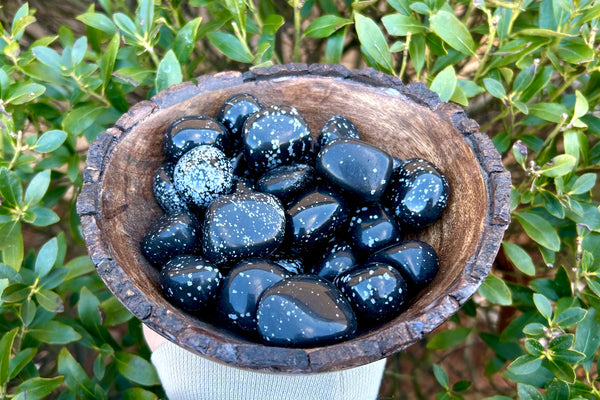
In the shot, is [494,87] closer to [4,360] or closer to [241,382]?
[241,382]

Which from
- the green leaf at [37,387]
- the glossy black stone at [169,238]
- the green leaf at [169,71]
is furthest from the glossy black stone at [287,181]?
the green leaf at [37,387]

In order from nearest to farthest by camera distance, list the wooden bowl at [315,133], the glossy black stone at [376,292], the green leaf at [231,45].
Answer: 1. the wooden bowl at [315,133]
2. the glossy black stone at [376,292]
3. the green leaf at [231,45]

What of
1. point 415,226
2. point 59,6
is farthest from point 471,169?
point 59,6

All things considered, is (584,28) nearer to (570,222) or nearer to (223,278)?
(570,222)

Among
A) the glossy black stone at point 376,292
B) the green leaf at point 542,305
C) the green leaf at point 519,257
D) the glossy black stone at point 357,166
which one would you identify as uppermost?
the glossy black stone at point 357,166

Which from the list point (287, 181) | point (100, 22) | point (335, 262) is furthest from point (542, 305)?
point (100, 22)

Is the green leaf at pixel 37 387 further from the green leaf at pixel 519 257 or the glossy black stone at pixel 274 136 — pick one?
the green leaf at pixel 519 257

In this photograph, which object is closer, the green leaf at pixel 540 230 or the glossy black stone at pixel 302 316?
the glossy black stone at pixel 302 316
